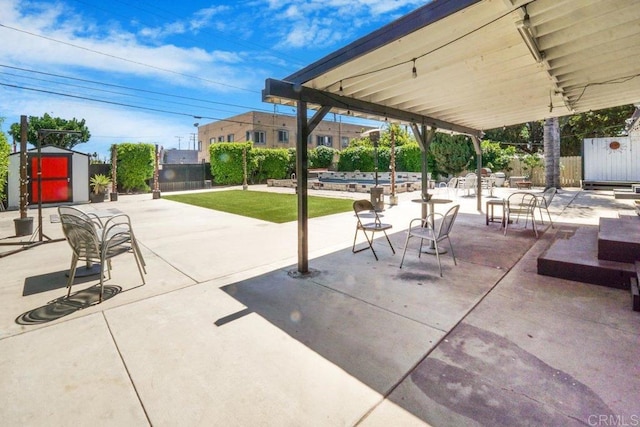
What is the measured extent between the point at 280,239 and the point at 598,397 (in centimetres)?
492

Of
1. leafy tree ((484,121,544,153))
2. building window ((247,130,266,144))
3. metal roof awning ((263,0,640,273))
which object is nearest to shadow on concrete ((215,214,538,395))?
metal roof awning ((263,0,640,273))

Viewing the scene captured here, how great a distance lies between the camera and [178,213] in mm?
9812

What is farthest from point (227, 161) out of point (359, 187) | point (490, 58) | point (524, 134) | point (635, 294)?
point (524, 134)

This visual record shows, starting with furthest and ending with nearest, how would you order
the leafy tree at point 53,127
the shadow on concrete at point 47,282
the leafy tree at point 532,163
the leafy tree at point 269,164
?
the leafy tree at point 53,127 < the leafy tree at point 269,164 < the leafy tree at point 532,163 < the shadow on concrete at point 47,282

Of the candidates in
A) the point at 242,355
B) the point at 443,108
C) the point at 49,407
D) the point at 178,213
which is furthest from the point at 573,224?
the point at 178,213

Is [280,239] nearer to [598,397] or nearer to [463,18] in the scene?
[463,18]

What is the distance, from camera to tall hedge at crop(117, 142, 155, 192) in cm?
1709

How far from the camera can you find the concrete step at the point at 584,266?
3.44 meters

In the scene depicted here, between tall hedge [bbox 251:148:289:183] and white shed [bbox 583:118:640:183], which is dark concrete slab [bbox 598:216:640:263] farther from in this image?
tall hedge [bbox 251:148:289:183]

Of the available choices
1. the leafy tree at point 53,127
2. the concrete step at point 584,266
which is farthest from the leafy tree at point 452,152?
the leafy tree at point 53,127

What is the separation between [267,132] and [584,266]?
1242 inches

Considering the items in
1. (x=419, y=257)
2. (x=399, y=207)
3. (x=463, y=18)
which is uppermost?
(x=463, y=18)

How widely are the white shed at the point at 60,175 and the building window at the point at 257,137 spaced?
19873mm

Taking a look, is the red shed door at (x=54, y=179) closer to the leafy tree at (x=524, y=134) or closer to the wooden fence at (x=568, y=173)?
the wooden fence at (x=568, y=173)
